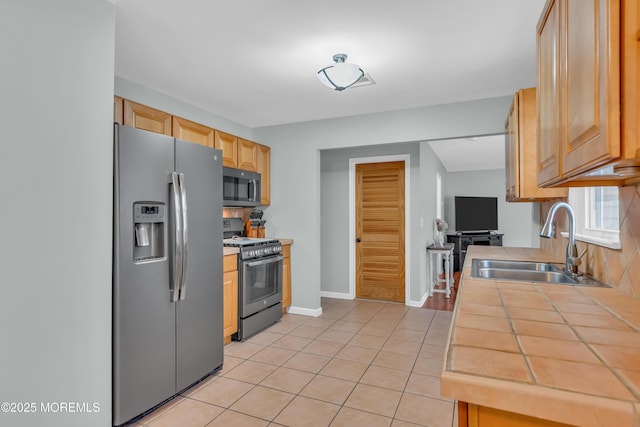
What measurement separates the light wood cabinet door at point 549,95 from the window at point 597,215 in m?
0.58

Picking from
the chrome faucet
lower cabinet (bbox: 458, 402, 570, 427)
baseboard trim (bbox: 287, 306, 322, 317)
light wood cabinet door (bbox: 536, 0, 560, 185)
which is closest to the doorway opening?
baseboard trim (bbox: 287, 306, 322, 317)

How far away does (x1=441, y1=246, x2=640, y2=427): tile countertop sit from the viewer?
65cm

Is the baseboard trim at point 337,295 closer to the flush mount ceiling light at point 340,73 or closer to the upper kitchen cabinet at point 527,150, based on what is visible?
the upper kitchen cabinet at point 527,150

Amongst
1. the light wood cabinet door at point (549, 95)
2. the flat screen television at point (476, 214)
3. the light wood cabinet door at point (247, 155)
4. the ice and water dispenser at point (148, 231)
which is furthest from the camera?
the flat screen television at point (476, 214)

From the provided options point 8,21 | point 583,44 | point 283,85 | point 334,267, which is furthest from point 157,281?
point 334,267

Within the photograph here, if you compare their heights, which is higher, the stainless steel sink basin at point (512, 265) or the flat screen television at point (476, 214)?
the flat screen television at point (476, 214)

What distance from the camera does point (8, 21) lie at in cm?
141

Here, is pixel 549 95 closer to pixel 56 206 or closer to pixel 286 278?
pixel 56 206

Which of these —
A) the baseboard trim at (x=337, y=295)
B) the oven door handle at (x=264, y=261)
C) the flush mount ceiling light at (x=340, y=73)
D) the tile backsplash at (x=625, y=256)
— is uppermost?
the flush mount ceiling light at (x=340, y=73)

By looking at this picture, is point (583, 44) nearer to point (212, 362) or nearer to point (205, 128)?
point (212, 362)

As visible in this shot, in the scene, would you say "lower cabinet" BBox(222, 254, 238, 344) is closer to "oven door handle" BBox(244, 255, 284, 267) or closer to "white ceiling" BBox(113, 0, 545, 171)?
"oven door handle" BBox(244, 255, 284, 267)

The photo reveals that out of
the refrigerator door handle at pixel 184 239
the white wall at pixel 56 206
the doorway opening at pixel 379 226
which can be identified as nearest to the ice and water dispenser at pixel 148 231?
the refrigerator door handle at pixel 184 239

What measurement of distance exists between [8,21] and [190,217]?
1.36 m

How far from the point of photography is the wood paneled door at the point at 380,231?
16.3 ft
